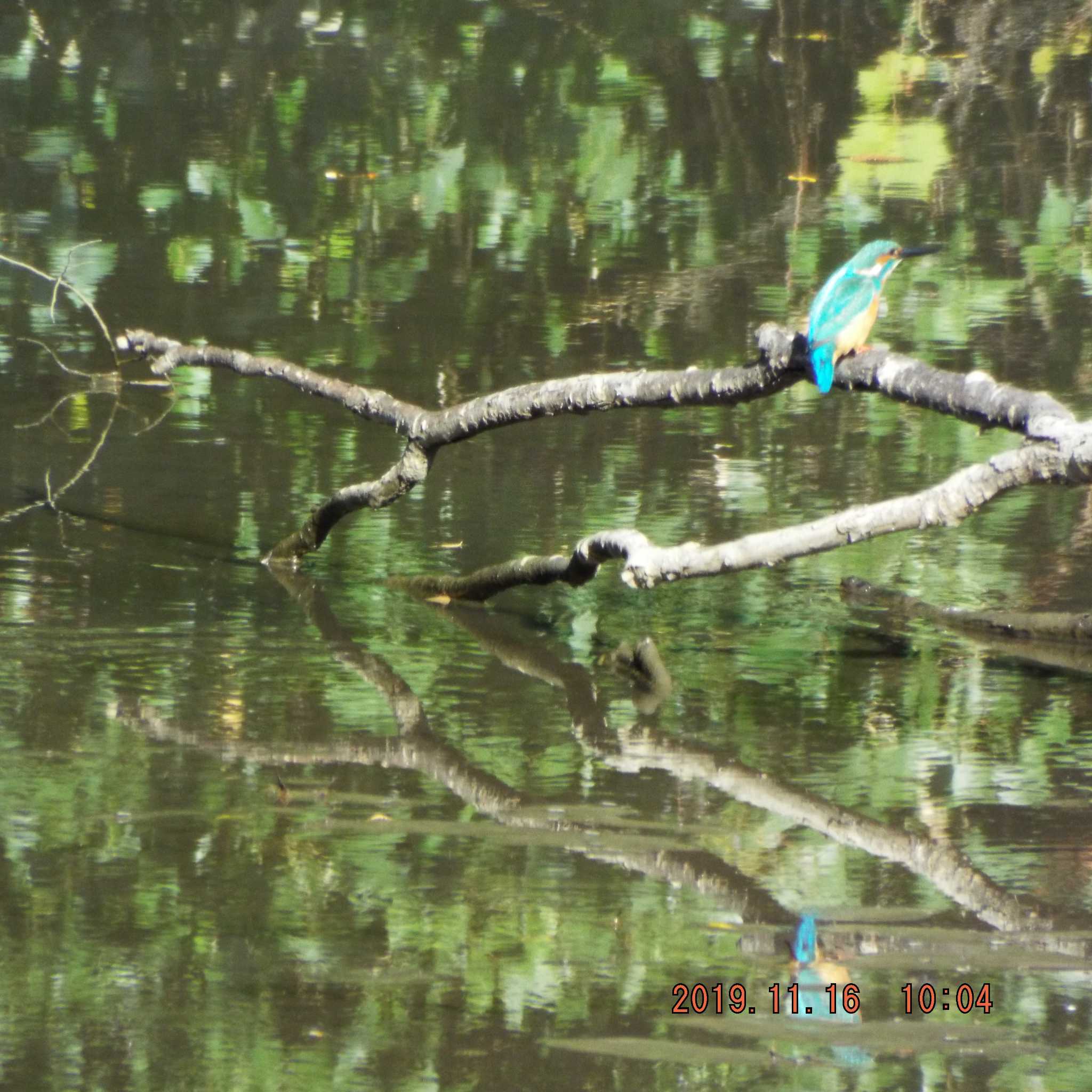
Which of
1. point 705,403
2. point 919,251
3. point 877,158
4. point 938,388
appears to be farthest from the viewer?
point 877,158

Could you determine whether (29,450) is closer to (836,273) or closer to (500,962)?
(836,273)

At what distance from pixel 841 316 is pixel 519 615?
142cm

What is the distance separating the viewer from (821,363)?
4.34 m

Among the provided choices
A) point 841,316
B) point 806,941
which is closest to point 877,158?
point 841,316

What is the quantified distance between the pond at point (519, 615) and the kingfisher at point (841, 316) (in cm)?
83

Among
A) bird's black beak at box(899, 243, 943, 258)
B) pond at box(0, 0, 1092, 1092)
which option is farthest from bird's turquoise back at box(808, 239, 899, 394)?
pond at box(0, 0, 1092, 1092)

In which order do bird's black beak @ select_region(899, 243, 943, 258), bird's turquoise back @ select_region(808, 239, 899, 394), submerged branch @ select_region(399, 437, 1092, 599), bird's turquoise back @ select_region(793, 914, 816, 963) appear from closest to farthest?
bird's turquoise back @ select_region(793, 914, 816, 963), submerged branch @ select_region(399, 437, 1092, 599), bird's turquoise back @ select_region(808, 239, 899, 394), bird's black beak @ select_region(899, 243, 943, 258)

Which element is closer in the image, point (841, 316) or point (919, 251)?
point (841, 316)

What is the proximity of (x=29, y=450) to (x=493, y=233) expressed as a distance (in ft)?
10.7

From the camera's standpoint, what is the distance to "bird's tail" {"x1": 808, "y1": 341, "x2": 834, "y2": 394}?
4312mm

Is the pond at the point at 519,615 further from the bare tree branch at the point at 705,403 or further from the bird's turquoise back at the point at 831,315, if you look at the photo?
the bird's turquoise back at the point at 831,315
